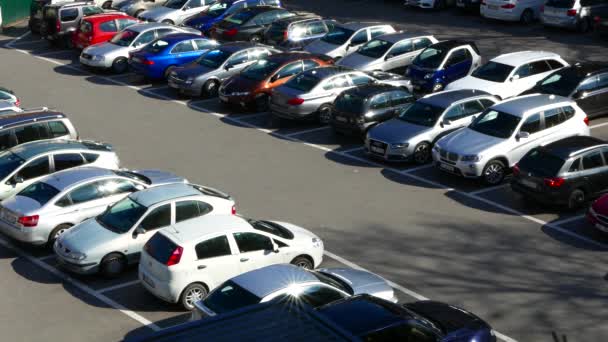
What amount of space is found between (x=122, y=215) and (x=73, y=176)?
187 centimetres

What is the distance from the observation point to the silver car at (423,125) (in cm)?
2181

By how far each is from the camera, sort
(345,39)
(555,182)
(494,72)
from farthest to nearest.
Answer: (345,39) < (494,72) < (555,182)

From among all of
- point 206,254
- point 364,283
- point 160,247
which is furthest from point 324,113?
point 364,283

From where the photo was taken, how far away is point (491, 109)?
2155cm

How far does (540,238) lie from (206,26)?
2087cm

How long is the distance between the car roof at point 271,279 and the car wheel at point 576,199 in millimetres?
7154

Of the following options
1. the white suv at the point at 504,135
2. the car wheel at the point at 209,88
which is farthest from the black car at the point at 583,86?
the car wheel at the point at 209,88

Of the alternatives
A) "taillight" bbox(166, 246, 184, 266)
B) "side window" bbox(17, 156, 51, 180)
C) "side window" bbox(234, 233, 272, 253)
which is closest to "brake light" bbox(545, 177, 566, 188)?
"side window" bbox(234, 233, 272, 253)

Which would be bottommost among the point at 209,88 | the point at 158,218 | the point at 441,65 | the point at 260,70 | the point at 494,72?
the point at 209,88

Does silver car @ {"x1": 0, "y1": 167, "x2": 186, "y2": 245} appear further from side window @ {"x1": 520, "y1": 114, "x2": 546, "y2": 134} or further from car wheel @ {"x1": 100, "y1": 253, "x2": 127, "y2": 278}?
side window @ {"x1": 520, "y1": 114, "x2": 546, "y2": 134}

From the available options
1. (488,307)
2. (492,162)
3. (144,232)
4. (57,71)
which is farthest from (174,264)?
(57,71)

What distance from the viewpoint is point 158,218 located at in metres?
16.6

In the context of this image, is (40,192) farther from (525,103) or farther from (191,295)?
(525,103)

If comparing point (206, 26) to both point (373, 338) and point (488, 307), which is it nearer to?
point (488, 307)
